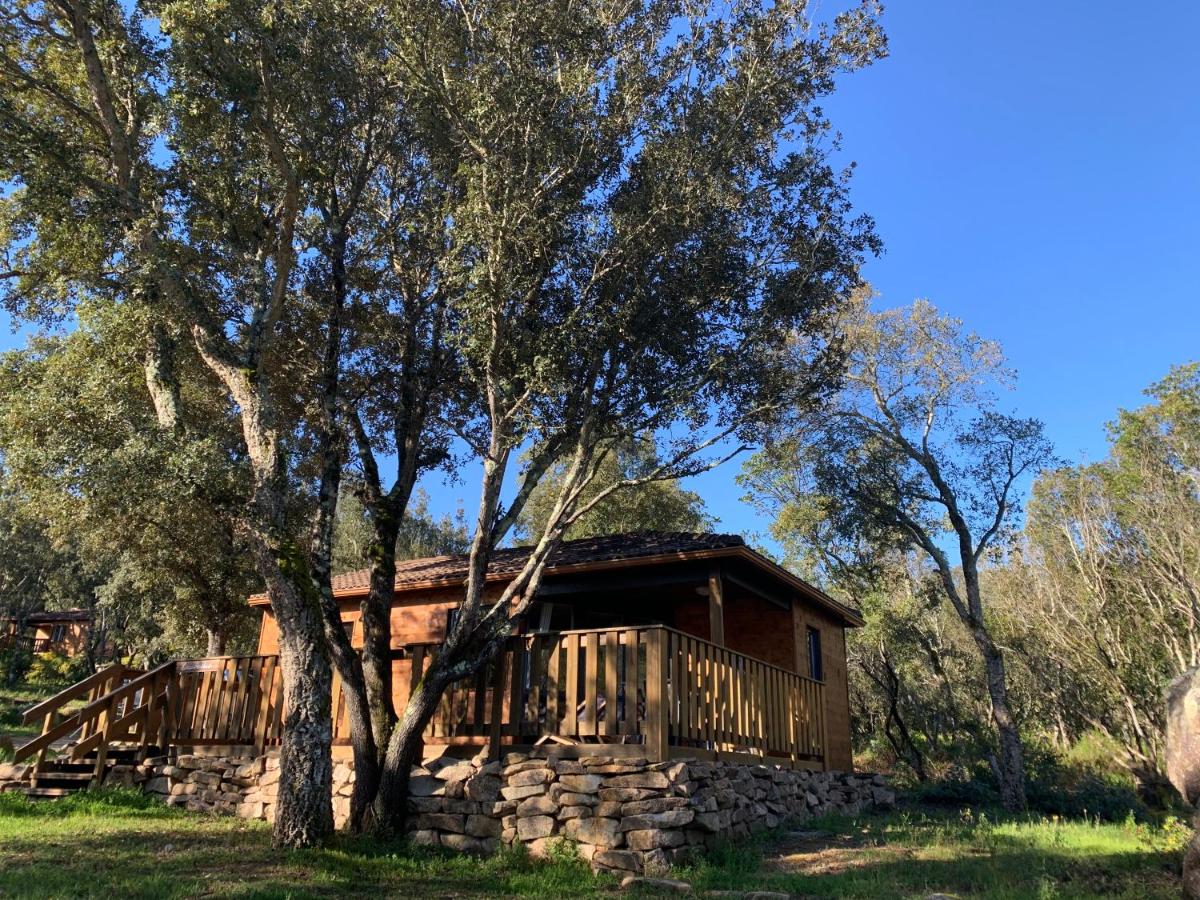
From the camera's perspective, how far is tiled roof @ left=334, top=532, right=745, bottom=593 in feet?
40.0

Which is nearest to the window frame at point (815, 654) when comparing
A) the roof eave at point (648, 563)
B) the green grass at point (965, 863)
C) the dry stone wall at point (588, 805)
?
the roof eave at point (648, 563)

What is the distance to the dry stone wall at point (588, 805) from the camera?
Answer: 25.9 ft

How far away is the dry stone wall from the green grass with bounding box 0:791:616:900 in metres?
0.36

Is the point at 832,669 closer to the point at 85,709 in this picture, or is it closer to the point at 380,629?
the point at 380,629

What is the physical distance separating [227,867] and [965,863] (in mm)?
6848

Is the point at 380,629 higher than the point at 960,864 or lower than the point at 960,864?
higher

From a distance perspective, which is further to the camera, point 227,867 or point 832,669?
point 832,669

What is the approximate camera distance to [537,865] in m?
7.77

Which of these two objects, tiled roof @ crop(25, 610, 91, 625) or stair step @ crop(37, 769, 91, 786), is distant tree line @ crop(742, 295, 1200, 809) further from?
tiled roof @ crop(25, 610, 91, 625)

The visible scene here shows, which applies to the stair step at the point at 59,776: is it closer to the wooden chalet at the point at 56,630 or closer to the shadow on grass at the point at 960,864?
the shadow on grass at the point at 960,864

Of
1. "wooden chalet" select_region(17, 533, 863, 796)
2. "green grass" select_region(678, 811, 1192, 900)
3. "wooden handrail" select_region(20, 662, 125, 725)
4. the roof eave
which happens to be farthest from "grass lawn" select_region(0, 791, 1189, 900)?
the roof eave

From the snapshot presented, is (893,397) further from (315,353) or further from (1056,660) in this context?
(315,353)

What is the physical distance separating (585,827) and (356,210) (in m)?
9.73

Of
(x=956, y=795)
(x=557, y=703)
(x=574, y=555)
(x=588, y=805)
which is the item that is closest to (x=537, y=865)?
(x=588, y=805)
